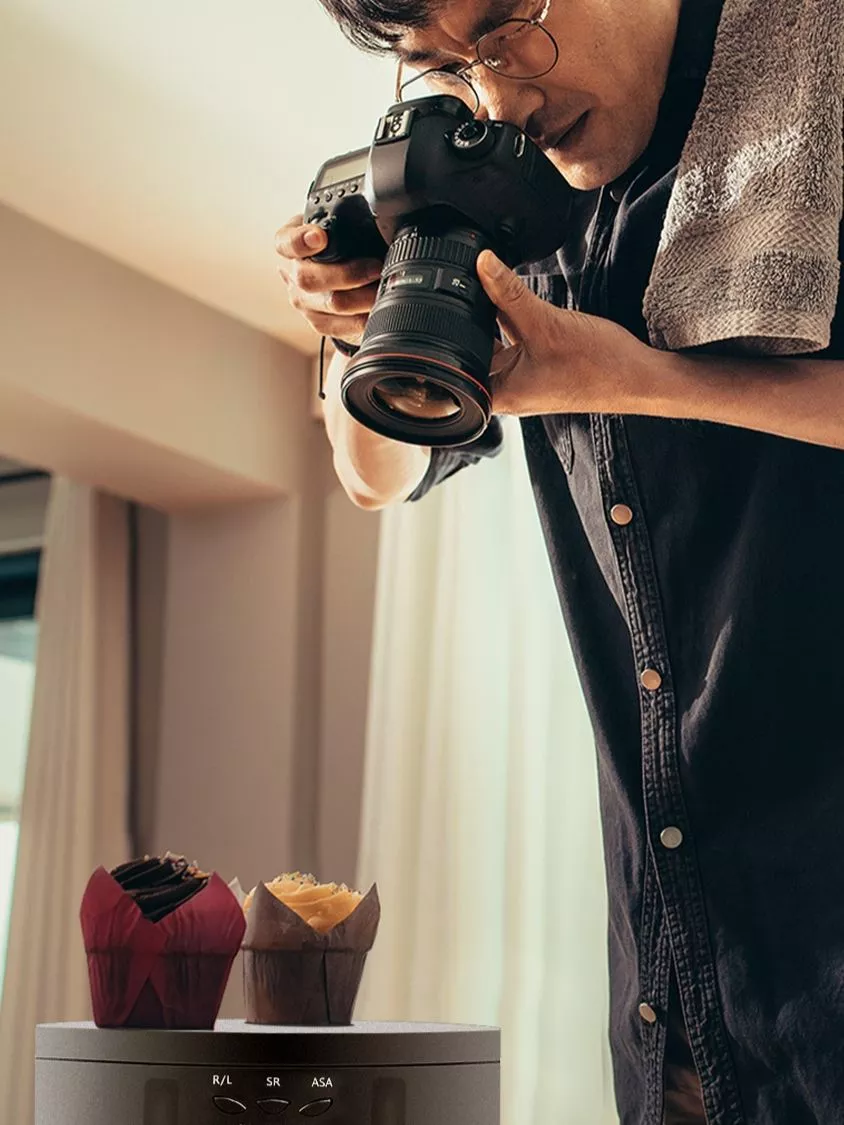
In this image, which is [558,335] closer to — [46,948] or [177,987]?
[177,987]

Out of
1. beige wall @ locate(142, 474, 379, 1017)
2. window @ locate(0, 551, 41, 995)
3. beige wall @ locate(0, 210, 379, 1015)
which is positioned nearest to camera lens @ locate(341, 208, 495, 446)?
beige wall @ locate(0, 210, 379, 1015)

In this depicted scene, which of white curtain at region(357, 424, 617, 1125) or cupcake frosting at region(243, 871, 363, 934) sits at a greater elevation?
white curtain at region(357, 424, 617, 1125)

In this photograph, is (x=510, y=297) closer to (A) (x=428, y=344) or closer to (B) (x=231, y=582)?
(A) (x=428, y=344)

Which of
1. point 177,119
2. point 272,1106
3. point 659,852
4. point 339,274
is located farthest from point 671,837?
point 177,119

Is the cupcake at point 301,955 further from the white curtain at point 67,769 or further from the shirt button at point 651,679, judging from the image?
the white curtain at point 67,769

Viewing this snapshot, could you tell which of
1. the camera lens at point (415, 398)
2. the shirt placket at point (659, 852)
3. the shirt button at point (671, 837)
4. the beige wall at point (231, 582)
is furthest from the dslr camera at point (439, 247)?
the beige wall at point (231, 582)

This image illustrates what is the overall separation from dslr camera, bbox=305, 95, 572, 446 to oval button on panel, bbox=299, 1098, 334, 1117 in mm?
340

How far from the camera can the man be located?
714 millimetres

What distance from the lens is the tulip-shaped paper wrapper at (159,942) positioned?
2.78ft

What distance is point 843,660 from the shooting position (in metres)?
0.75

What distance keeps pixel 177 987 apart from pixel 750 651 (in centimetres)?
38

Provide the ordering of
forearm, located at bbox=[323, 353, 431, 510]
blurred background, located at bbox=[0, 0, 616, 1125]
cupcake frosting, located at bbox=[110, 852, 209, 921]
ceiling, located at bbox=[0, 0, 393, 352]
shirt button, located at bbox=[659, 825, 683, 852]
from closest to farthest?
1. shirt button, located at bbox=[659, 825, 683, 852]
2. cupcake frosting, located at bbox=[110, 852, 209, 921]
3. forearm, located at bbox=[323, 353, 431, 510]
4. ceiling, located at bbox=[0, 0, 393, 352]
5. blurred background, located at bbox=[0, 0, 616, 1125]

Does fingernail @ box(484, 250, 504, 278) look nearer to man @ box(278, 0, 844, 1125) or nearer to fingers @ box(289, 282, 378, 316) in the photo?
man @ box(278, 0, 844, 1125)

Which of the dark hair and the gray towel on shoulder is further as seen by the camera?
the dark hair
